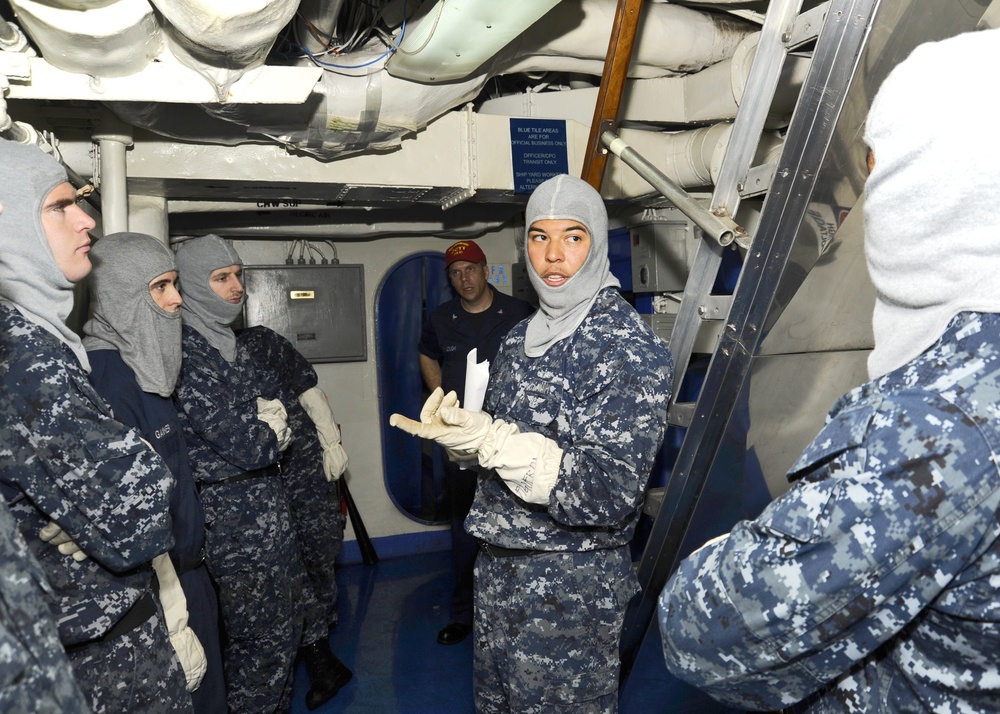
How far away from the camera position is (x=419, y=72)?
2324mm

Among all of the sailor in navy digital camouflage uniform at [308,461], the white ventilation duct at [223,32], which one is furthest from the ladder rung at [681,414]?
the sailor in navy digital camouflage uniform at [308,461]

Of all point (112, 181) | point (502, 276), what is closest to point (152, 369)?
point (112, 181)

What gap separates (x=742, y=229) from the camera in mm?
1725

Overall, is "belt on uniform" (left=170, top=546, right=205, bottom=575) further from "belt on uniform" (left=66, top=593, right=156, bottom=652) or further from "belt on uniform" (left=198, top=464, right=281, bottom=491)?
"belt on uniform" (left=66, top=593, right=156, bottom=652)

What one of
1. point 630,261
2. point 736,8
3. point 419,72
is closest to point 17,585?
point 419,72

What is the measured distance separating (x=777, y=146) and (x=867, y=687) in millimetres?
2177

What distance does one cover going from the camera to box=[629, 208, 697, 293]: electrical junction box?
11.0ft

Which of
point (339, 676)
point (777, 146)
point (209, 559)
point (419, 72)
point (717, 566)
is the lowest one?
point (339, 676)

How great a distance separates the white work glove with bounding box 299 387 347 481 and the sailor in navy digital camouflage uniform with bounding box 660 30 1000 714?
2.97m

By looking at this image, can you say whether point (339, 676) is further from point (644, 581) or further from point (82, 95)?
point (82, 95)

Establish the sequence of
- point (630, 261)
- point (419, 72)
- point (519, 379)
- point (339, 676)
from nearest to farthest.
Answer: point (519, 379) < point (419, 72) < point (339, 676) < point (630, 261)

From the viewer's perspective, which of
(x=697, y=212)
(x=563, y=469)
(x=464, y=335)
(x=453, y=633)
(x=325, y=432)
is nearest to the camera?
(x=563, y=469)

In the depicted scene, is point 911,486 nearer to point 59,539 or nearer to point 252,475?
point 59,539

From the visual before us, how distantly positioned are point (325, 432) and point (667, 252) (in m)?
1.99
